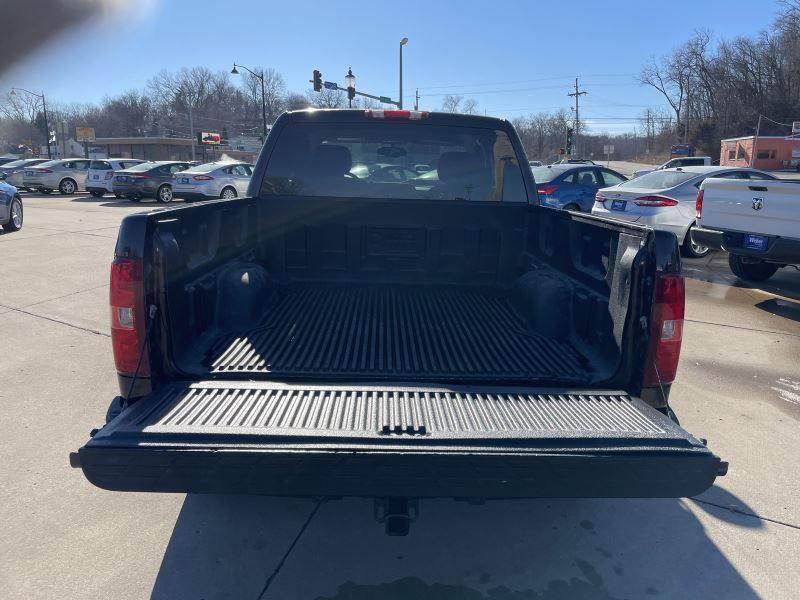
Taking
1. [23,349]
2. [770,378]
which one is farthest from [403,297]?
[23,349]

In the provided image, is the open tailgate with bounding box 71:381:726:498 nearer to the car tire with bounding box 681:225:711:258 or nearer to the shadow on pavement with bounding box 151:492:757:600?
the shadow on pavement with bounding box 151:492:757:600

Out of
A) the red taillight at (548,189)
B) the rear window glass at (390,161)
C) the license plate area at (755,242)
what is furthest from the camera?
the red taillight at (548,189)

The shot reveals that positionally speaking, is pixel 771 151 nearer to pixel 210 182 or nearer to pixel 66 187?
pixel 210 182

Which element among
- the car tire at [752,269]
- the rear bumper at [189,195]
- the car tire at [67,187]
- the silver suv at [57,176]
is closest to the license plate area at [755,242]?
the car tire at [752,269]

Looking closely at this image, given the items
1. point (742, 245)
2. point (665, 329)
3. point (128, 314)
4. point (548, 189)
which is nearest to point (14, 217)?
point (548, 189)

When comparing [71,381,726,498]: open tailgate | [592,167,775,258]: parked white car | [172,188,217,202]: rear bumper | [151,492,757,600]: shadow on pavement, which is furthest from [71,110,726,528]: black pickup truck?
[172,188,217,202]: rear bumper

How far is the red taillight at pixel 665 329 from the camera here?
8.21 ft

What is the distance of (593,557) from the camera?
2824mm

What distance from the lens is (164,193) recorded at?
22.9m

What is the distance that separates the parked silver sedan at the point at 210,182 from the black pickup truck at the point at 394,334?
55.9 feet

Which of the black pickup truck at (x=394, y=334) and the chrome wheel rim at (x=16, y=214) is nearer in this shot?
the black pickup truck at (x=394, y=334)

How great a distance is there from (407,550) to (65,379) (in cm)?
353

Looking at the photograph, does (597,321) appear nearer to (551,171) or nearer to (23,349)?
(23,349)

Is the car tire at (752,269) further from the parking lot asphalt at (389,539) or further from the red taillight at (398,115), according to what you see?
the red taillight at (398,115)
